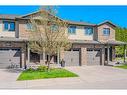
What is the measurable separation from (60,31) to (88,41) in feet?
31.1

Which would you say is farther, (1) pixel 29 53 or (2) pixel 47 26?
(1) pixel 29 53

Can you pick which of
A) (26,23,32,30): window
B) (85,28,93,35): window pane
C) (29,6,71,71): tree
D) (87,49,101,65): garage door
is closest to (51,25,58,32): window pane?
(29,6,71,71): tree

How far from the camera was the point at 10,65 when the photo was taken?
81.8 feet

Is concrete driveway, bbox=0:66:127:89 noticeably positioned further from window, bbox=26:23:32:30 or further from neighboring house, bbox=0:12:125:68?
neighboring house, bbox=0:12:125:68

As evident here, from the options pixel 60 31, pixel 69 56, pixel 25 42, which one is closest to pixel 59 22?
pixel 60 31

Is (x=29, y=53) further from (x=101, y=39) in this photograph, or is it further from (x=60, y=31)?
(x=101, y=39)

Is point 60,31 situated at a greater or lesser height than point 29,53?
greater

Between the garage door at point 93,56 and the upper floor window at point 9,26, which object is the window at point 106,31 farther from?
the upper floor window at point 9,26

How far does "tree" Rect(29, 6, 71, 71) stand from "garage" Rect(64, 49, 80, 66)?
6.47 m

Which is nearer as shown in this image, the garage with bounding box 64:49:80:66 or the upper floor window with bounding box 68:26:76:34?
the garage with bounding box 64:49:80:66

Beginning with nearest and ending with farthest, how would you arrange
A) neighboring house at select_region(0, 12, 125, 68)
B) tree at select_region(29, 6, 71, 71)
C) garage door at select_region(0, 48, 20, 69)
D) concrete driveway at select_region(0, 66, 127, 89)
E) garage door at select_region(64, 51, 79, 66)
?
concrete driveway at select_region(0, 66, 127, 89) → tree at select_region(29, 6, 71, 71) → garage door at select_region(0, 48, 20, 69) → neighboring house at select_region(0, 12, 125, 68) → garage door at select_region(64, 51, 79, 66)

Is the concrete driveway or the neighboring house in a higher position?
the neighboring house

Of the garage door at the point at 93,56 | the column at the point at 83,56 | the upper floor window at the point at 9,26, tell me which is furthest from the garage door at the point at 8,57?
the garage door at the point at 93,56

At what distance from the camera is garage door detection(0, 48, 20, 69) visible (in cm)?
2481
